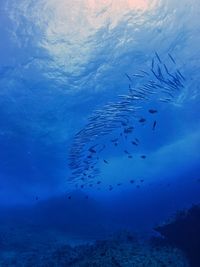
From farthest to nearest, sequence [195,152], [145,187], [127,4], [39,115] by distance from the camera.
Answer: [145,187] < [195,152] < [39,115] < [127,4]

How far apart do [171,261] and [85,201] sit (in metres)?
31.2

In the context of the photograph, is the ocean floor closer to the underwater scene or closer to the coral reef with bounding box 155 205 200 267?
the underwater scene

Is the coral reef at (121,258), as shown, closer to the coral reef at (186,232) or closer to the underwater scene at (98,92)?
the underwater scene at (98,92)

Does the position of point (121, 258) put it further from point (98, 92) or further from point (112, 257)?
point (98, 92)

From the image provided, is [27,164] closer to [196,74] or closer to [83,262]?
[196,74]

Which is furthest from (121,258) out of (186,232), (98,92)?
(98,92)

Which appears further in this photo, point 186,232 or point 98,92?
point 98,92

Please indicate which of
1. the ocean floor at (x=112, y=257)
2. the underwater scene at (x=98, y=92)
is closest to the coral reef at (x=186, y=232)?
the underwater scene at (x=98, y=92)

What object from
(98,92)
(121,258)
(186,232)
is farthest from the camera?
(98,92)

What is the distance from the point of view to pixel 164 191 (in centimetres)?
5641

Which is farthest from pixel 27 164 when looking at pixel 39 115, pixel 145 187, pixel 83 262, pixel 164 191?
pixel 145 187

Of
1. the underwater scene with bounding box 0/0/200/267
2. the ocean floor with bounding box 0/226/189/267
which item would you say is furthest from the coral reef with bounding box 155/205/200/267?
the ocean floor with bounding box 0/226/189/267

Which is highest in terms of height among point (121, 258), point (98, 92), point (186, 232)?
point (98, 92)

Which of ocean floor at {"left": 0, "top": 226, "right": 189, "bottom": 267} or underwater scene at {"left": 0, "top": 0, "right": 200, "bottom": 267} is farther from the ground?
underwater scene at {"left": 0, "top": 0, "right": 200, "bottom": 267}
